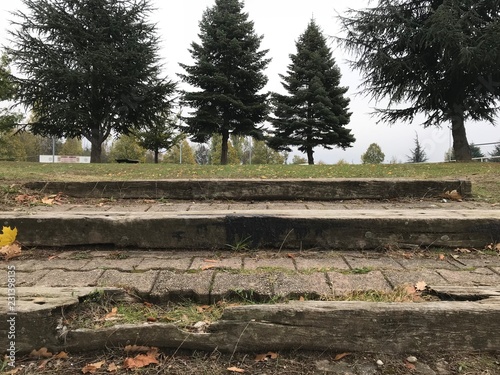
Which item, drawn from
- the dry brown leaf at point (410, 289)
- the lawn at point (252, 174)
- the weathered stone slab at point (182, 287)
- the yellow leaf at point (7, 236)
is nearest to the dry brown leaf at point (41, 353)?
the weathered stone slab at point (182, 287)

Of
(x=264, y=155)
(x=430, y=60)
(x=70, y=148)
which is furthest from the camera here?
(x=70, y=148)

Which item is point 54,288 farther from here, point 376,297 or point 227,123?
point 227,123

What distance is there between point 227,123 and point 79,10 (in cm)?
1011

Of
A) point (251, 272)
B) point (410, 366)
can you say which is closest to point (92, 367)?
point (251, 272)

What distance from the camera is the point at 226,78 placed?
848 inches

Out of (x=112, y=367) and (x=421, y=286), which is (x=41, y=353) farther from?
(x=421, y=286)

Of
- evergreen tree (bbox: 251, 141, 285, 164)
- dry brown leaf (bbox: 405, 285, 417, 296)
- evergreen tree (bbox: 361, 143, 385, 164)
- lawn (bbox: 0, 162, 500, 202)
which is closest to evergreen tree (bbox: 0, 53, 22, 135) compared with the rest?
lawn (bbox: 0, 162, 500, 202)

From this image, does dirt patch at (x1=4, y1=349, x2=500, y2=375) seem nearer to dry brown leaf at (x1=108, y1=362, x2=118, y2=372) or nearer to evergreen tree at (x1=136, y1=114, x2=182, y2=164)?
dry brown leaf at (x1=108, y1=362, x2=118, y2=372)

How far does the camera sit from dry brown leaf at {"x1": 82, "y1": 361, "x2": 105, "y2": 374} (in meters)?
1.54

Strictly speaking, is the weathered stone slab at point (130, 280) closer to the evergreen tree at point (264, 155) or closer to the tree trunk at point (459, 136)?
the tree trunk at point (459, 136)

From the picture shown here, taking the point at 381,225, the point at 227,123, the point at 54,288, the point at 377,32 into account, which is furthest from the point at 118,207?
the point at 227,123

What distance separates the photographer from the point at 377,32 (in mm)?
14766

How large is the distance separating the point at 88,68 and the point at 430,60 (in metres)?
16.5

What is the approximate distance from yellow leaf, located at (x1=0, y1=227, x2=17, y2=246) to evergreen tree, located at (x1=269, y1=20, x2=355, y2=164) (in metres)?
24.3
